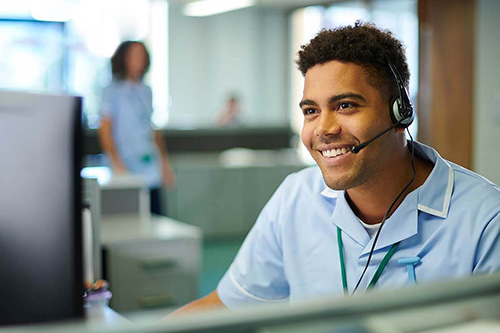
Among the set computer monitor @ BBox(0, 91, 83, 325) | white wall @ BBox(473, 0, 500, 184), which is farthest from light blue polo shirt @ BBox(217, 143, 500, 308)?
white wall @ BBox(473, 0, 500, 184)

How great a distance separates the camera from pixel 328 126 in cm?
106

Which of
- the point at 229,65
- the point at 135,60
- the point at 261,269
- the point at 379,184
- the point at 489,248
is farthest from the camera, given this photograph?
the point at 229,65

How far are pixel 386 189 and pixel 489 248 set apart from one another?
0.20 m

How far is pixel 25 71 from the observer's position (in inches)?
313

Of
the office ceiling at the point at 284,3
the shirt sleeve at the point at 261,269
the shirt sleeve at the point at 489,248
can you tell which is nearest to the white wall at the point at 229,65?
the office ceiling at the point at 284,3

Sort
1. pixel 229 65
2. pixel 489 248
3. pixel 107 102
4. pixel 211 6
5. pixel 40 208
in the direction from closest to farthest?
pixel 40 208 < pixel 489 248 < pixel 107 102 < pixel 211 6 < pixel 229 65

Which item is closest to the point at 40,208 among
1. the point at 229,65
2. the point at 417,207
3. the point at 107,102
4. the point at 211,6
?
the point at 417,207

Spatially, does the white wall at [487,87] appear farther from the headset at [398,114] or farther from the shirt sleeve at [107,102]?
the headset at [398,114]

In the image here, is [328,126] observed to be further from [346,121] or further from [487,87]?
[487,87]

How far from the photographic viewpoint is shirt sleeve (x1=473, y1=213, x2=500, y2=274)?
98 cm

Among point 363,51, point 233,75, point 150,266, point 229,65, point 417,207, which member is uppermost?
point 229,65

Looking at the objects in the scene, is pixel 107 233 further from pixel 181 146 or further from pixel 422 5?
pixel 181 146

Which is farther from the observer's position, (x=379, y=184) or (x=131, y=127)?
(x=131, y=127)

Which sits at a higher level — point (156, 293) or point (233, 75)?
point (233, 75)
